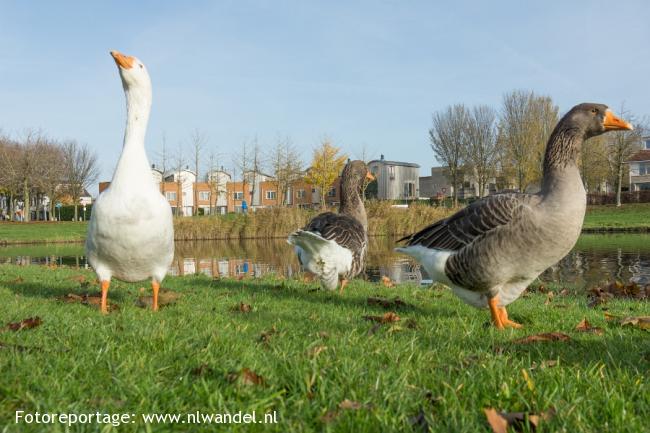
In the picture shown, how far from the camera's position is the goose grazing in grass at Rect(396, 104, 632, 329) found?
193 inches

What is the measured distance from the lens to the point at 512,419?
2.37 meters

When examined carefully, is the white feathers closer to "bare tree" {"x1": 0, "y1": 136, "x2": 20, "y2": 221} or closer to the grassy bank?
the grassy bank

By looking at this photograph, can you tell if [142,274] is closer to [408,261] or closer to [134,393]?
[134,393]

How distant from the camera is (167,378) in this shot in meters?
2.83

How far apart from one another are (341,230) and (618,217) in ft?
160

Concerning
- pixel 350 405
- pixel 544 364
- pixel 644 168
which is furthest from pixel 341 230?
pixel 644 168

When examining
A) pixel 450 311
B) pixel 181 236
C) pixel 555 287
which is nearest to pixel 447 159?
pixel 181 236

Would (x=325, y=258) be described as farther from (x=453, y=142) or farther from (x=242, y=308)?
(x=453, y=142)

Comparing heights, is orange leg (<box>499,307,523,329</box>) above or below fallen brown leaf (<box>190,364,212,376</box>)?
below

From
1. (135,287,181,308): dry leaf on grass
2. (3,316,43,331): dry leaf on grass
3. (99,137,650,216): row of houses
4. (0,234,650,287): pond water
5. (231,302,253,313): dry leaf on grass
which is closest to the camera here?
(3,316,43,331): dry leaf on grass

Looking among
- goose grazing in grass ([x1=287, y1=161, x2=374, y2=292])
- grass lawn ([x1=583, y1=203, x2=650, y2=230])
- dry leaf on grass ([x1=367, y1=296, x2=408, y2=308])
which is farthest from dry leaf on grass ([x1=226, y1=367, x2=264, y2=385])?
grass lawn ([x1=583, y1=203, x2=650, y2=230])

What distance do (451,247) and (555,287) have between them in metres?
6.89

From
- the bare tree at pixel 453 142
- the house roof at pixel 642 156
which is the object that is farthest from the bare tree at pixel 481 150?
the house roof at pixel 642 156

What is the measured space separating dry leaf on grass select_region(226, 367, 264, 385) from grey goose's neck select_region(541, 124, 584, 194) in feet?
12.0
